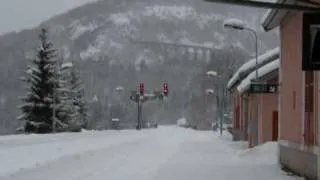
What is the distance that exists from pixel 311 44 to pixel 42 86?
58771mm

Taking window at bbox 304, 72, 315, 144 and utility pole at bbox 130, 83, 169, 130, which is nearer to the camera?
window at bbox 304, 72, 315, 144

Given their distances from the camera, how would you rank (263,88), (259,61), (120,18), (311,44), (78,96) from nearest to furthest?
1. (311,44)
2. (263,88)
3. (259,61)
4. (78,96)
5. (120,18)

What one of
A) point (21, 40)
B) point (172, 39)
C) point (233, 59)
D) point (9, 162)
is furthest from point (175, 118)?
point (9, 162)

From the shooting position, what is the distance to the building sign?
32.1 feet

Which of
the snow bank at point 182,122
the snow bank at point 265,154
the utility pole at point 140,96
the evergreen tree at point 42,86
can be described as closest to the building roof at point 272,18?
the snow bank at point 265,154

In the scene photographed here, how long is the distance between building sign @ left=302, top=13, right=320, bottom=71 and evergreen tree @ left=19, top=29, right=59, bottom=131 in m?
55.1

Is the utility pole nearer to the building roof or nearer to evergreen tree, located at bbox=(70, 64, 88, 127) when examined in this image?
evergreen tree, located at bbox=(70, 64, 88, 127)

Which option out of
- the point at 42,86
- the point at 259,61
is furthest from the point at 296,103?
the point at 42,86

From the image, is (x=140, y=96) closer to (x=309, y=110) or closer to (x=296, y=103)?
(x=296, y=103)

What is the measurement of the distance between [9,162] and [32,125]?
4122cm

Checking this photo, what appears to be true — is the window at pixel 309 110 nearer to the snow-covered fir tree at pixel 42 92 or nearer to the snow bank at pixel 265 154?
the snow bank at pixel 265 154

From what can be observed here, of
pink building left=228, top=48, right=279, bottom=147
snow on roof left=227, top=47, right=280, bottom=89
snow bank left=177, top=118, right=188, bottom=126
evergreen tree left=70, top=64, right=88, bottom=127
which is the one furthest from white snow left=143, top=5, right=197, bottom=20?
pink building left=228, top=48, right=279, bottom=147

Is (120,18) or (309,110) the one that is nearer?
(309,110)

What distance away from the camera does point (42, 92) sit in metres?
66.4
